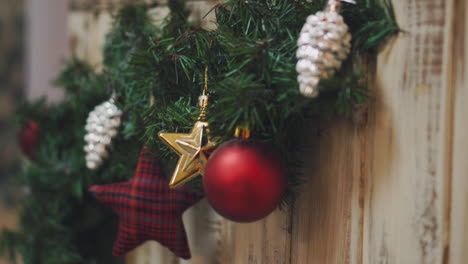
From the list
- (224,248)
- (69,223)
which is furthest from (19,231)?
(224,248)

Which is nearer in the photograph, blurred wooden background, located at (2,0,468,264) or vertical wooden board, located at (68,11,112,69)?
blurred wooden background, located at (2,0,468,264)

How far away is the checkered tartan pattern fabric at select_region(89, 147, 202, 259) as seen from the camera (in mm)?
693

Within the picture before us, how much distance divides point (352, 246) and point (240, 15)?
33 centimetres

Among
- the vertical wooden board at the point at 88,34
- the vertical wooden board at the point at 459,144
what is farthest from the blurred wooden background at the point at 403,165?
the vertical wooden board at the point at 88,34

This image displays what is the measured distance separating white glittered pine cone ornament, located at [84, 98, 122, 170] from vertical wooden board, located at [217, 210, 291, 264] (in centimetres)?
26

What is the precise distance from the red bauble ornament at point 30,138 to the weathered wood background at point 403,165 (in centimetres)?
67

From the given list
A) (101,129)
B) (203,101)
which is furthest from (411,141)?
(101,129)

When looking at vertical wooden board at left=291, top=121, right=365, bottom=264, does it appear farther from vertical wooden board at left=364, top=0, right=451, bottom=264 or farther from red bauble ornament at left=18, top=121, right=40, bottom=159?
red bauble ornament at left=18, top=121, right=40, bottom=159

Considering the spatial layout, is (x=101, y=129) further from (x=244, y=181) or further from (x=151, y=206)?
(x=244, y=181)

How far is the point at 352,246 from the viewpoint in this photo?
53cm

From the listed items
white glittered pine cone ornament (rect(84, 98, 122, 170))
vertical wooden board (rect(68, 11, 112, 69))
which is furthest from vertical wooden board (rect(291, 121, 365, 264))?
vertical wooden board (rect(68, 11, 112, 69))

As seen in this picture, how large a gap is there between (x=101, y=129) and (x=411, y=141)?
519 mm

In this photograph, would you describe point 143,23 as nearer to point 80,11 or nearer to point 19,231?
point 80,11

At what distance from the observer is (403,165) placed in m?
0.48
